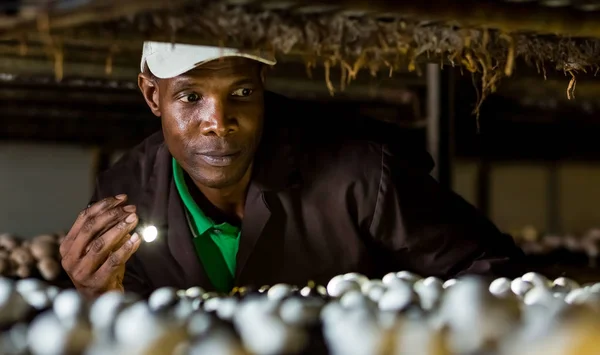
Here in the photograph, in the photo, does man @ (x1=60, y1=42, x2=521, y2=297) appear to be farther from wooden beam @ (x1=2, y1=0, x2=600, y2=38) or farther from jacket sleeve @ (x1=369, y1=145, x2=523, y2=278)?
wooden beam @ (x1=2, y1=0, x2=600, y2=38)

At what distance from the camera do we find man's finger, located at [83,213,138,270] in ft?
5.40

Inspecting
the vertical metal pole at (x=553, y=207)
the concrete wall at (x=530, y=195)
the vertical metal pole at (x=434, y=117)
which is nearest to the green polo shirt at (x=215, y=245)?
the vertical metal pole at (x=434, y=117)

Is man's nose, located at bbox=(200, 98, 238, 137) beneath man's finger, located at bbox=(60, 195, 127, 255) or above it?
above

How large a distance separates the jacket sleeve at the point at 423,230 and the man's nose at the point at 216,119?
383 mm

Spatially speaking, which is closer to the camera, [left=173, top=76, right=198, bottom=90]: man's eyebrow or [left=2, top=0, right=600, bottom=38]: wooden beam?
[left=2, top=0, right=600, bottom=38]: wooden beam

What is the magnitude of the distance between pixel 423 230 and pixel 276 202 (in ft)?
1.11

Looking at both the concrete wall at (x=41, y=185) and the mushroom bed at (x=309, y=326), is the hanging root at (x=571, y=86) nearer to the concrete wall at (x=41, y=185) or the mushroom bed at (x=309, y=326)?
the mushroom bed at (x=309, y=326)

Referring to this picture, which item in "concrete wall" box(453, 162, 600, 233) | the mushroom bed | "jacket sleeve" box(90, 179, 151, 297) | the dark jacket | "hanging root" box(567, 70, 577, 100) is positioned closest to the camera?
the mushroom bed

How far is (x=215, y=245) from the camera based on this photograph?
196 centimetres

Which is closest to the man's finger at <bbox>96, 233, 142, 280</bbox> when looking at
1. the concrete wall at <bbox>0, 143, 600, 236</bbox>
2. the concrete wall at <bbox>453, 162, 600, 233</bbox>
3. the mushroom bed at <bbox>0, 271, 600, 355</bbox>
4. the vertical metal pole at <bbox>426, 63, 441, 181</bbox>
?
the mushroom bed at <bbox>0, 271, 600, 355</bbox>

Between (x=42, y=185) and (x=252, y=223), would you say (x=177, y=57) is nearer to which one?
(x=252, y=223)

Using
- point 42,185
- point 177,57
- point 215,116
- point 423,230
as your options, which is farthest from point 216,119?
point 42,185

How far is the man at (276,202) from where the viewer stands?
1.78m

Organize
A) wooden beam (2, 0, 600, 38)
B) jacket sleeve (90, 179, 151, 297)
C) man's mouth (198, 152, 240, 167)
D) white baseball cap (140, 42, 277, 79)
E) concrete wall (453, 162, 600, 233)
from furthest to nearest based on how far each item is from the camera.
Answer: concrete wall (453, 162, 600, 233) → jacket sleeve (90, 179, 151, 297) → man's mouth (198, 152, 240, 167) → white baseball cap (140, 42, 277, 79) → wooden beam (2, 0, 600, 38)
